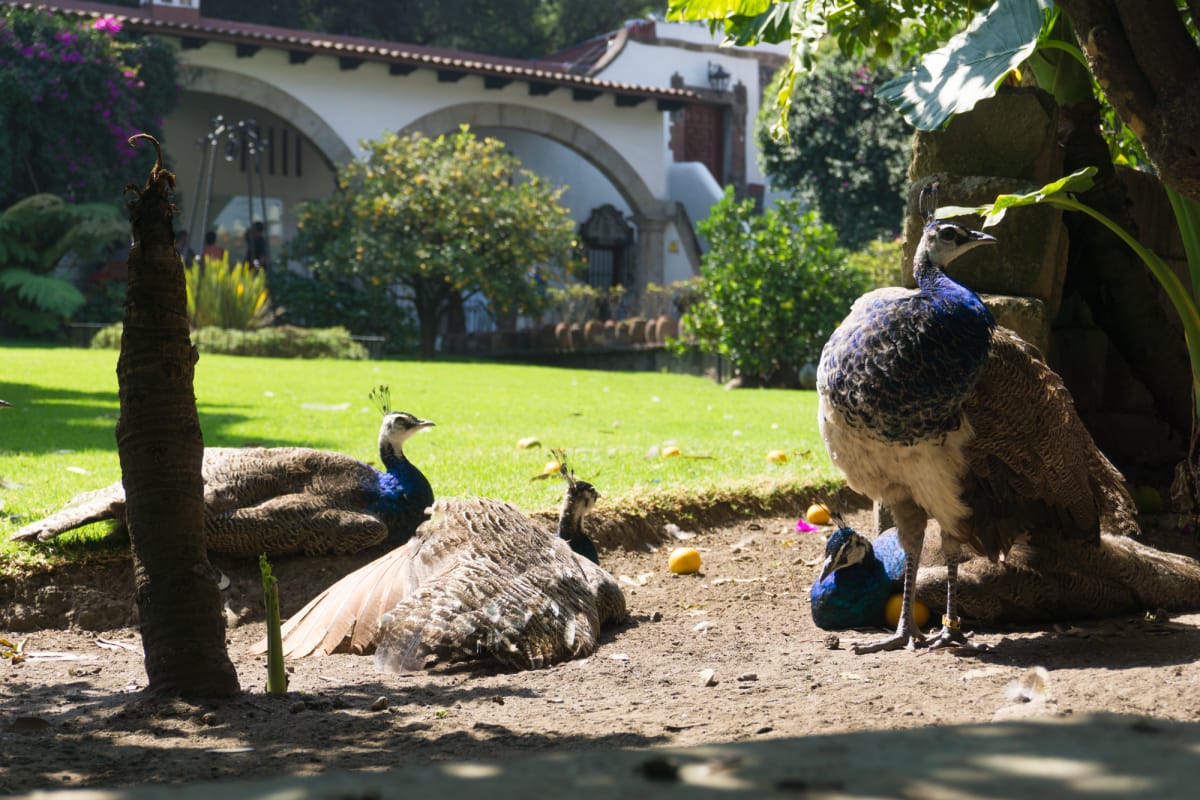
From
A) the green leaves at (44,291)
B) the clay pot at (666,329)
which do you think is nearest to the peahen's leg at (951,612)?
the clay pot at (666,329)

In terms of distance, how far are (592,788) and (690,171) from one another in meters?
29.1

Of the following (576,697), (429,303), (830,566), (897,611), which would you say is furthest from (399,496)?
(429,303)

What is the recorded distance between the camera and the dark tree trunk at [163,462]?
3.51 metres

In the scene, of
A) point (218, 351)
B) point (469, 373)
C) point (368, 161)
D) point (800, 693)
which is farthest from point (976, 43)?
point (368, 161)

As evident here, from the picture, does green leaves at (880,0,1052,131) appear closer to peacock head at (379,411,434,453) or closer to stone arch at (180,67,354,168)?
peacock head at (379,411,434,453)

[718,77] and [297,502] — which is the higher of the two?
[718,77]

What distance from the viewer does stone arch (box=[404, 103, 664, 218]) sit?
25.2 m

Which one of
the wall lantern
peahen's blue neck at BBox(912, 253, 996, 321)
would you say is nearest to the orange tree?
the wall lantern

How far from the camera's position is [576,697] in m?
3.84

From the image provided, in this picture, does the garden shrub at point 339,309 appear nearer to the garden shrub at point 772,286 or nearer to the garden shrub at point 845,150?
the garden shrub at point 772,286

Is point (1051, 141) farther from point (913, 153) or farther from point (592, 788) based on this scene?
point (592, 788)

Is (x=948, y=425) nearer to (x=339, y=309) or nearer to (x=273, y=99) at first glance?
(x=339, y=309)

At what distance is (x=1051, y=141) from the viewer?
19.6 ft

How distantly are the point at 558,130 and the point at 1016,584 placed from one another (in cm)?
2247
